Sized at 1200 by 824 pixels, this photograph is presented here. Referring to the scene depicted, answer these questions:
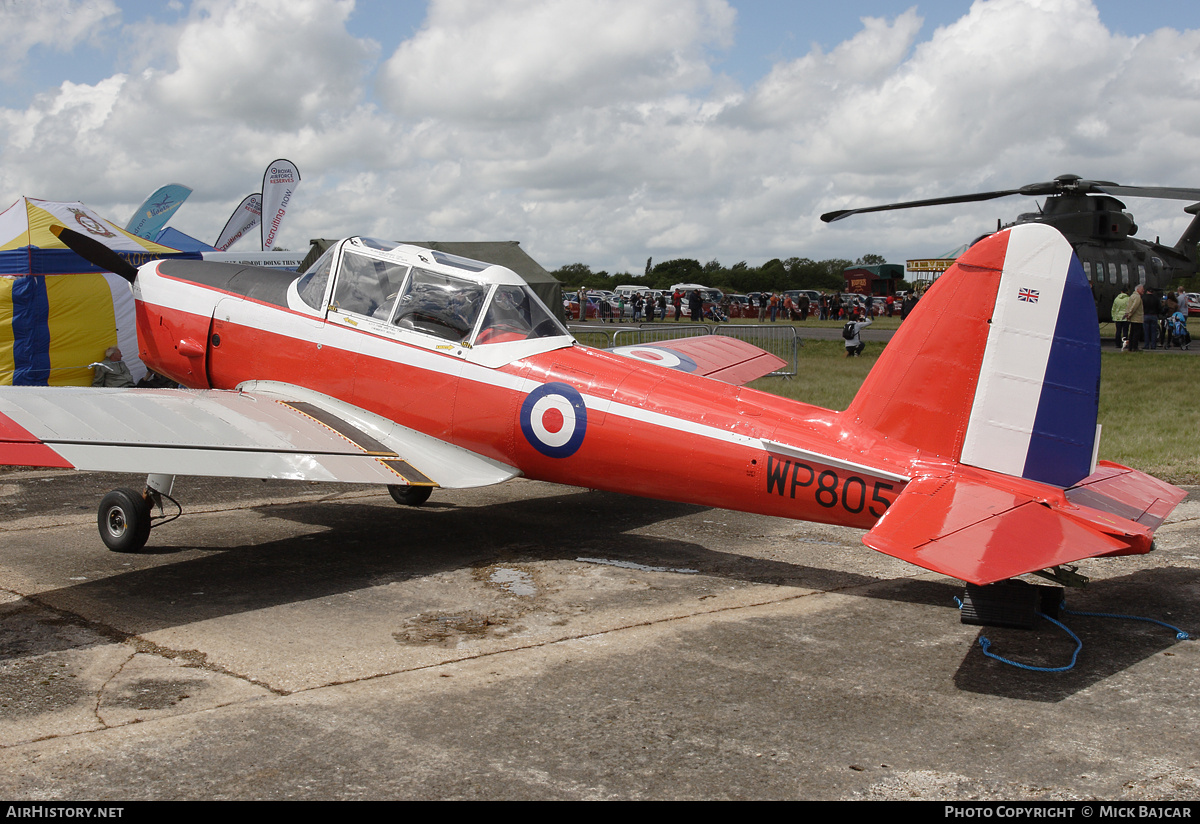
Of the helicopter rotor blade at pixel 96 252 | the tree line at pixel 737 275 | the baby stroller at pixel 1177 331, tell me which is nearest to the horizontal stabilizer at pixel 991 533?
the helicopter rotor blade at pixel 96 252

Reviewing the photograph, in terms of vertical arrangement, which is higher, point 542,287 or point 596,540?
point 542,287

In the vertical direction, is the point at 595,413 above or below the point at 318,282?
below

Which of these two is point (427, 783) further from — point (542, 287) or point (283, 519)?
point (542, 287)

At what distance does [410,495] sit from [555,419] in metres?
2.72

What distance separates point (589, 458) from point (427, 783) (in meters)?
3.18

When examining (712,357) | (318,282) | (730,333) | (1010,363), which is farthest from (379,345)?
(730,333)

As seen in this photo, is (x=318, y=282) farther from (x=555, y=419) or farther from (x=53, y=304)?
→ (x=53, y=304)

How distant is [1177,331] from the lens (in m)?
27.4

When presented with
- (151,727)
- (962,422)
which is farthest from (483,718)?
(962,422)

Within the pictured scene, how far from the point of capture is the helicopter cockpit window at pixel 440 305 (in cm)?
675

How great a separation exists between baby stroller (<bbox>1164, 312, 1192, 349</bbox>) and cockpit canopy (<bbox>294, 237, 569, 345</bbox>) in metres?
26.7

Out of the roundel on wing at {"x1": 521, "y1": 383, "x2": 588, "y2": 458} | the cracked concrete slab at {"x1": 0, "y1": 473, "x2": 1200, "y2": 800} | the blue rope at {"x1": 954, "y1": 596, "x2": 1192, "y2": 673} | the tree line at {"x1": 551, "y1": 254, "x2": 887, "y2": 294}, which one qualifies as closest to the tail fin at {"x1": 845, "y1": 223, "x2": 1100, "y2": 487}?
the blue rope at {"x1": 954, "y1": 596, "x2": 1192, "y2": 673}
